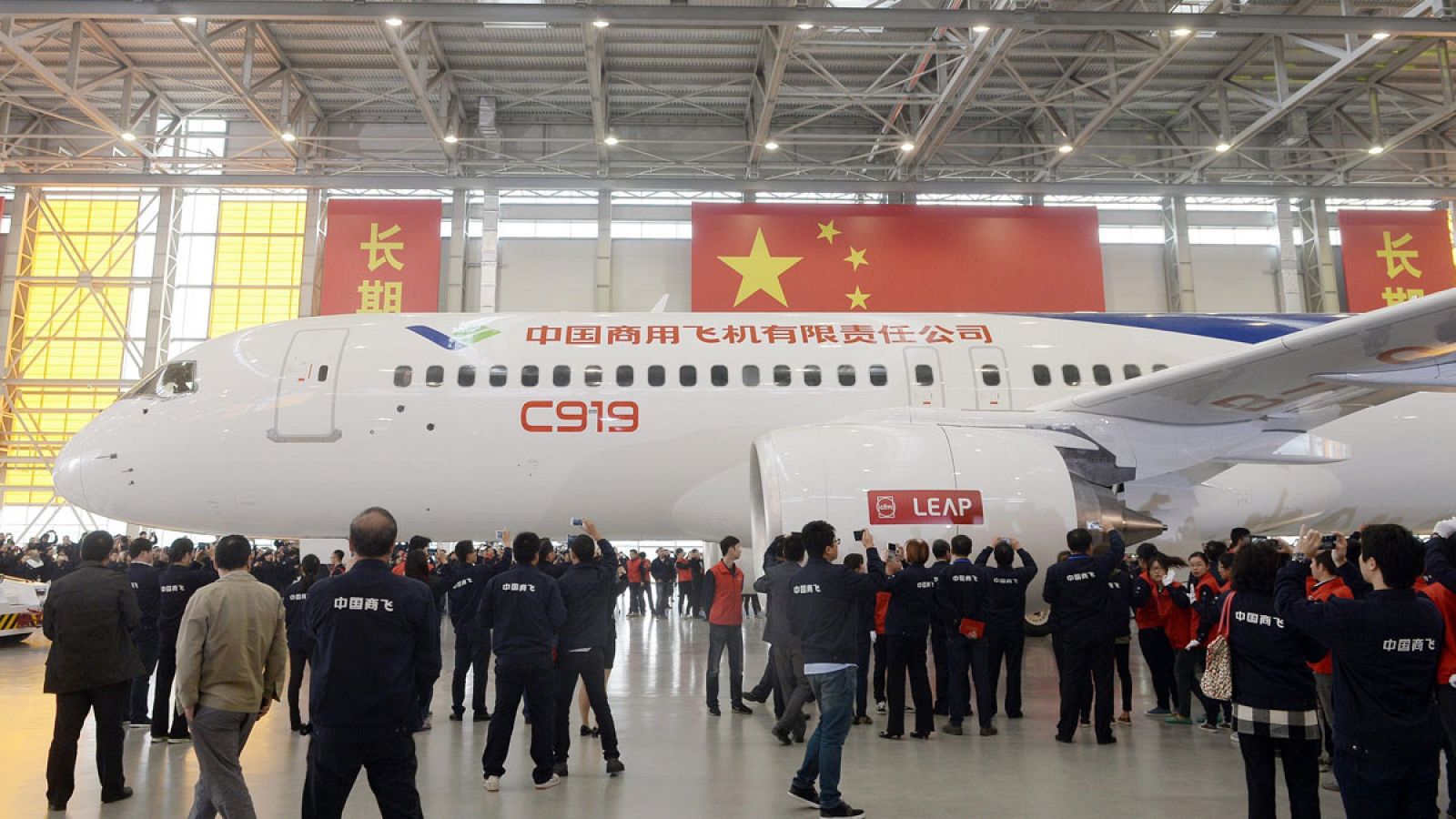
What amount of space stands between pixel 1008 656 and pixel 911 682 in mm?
1042

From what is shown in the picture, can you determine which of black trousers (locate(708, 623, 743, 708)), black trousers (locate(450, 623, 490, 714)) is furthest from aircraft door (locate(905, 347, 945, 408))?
black trousers (locate(450, 623, 490, 714))

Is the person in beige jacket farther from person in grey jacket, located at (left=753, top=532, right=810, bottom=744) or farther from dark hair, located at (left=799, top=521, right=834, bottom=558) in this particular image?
person in grey jacket, located at (left=753, top=532, right=810, bottom=744)

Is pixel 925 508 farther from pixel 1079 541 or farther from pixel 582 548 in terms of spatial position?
pixel 582 548

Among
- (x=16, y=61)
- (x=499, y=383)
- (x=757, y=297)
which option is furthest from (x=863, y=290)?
(x=16, y=61)

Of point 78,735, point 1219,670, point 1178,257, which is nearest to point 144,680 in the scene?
point 78,735

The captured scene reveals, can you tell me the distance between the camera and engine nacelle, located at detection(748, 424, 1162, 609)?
708 centimetres

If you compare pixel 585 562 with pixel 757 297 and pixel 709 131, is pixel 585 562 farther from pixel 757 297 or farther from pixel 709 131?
pixel 709 131

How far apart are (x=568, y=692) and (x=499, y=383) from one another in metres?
4.67

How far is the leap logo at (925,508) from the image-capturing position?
709 cm

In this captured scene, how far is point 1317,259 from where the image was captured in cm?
2336

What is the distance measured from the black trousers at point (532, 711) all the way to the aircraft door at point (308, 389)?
517cm

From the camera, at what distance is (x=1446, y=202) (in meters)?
24.7

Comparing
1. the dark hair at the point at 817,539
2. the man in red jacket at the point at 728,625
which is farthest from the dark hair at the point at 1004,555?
the dark hair at the point at 817,539

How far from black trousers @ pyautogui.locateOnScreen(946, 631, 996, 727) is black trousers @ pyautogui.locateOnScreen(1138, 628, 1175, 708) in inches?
54.5
